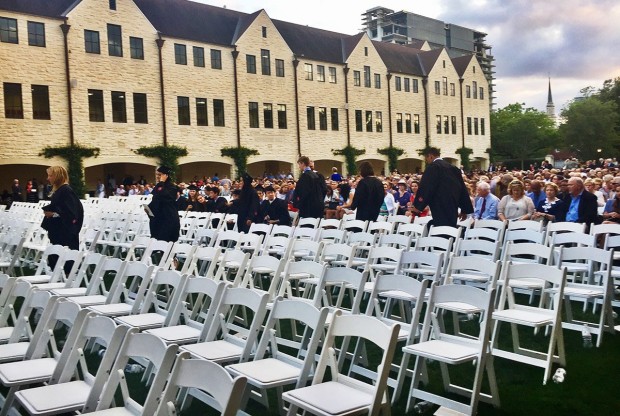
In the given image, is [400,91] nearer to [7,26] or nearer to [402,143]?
[402,143]

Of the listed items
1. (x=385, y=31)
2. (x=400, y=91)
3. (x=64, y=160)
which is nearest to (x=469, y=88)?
(x=400, y=91)

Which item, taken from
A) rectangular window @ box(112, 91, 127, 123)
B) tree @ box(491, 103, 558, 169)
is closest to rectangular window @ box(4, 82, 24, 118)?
rectangular window @ box(112, 91, 127, 123)

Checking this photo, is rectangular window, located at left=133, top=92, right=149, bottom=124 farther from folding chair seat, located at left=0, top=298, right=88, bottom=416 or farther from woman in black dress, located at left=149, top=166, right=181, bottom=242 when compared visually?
folding chair seat, located at left=0, top=298, right=88, bottom=416

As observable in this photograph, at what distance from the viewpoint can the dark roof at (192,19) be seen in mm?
29969

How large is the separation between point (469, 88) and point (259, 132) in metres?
23.4

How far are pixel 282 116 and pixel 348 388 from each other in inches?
1224

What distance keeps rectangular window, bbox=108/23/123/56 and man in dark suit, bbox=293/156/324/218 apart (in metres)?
20.1

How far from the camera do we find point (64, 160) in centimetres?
2534

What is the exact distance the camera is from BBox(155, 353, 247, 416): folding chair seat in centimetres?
252

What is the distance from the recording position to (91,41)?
26391 mm

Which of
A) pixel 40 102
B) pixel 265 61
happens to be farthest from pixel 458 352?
pixel 265 61

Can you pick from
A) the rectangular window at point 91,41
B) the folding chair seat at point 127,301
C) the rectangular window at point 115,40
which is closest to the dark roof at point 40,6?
the rectangular window at point 91,41

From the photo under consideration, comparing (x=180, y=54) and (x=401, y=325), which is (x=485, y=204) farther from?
(x=180, y=54)

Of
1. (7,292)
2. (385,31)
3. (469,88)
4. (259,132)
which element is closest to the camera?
(7,292)
